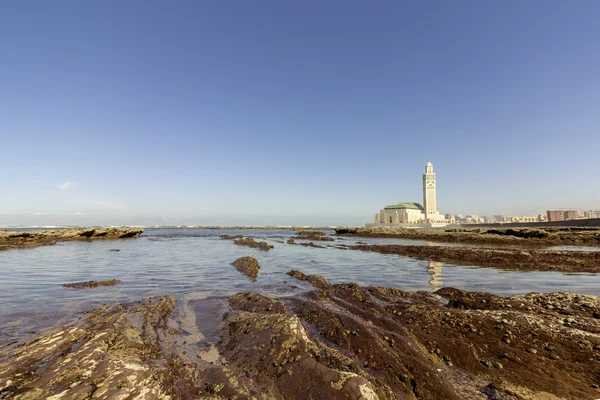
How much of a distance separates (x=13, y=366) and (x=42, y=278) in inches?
478

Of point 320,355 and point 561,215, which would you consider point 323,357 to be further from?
point 561,215

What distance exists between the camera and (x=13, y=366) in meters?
4.07

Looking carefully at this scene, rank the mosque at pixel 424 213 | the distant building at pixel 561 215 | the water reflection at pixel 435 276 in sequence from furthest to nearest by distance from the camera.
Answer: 1. the mosque at pixel 424 213
2. the distant building at pixel 561 215
3. the water reflection at pixel 435 276

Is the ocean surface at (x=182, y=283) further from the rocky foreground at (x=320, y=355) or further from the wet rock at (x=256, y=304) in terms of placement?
the rocky foreground at (x=320, y=355)

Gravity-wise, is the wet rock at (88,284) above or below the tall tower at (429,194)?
below

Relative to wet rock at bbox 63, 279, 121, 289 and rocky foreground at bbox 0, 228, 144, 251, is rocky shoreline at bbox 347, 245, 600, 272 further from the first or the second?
rocky foreground at bbox 0, 228, 144, 251

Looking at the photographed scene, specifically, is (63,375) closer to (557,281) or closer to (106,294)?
(106,294)

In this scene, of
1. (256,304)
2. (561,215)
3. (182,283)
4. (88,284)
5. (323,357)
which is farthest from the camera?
(561,215)

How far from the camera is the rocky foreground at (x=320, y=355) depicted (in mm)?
3695

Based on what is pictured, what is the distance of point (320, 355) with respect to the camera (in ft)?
14.7

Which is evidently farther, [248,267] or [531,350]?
[248,267]

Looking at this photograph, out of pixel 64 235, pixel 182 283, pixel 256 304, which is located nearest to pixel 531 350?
pixel 256 304

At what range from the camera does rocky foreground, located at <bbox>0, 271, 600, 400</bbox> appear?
12.1 ft

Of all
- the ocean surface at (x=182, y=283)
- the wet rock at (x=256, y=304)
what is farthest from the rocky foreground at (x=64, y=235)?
the wet rock at (x=256, y=304)
